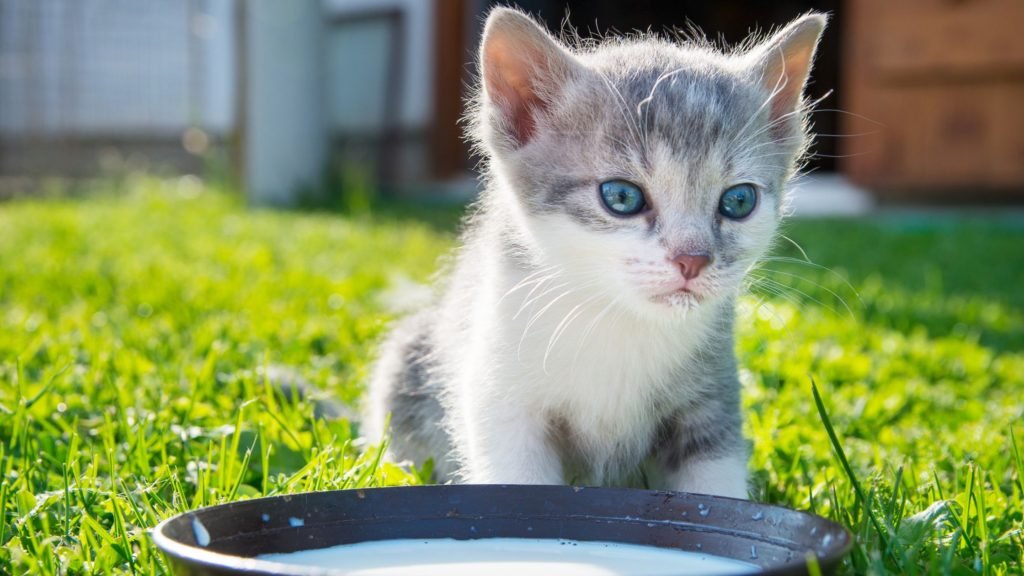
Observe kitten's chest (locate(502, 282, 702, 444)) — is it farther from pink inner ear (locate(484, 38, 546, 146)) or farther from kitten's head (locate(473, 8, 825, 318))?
pink inner ear (locate(484, 38, 546, 146))

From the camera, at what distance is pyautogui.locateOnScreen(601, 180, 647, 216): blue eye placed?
7.04ft

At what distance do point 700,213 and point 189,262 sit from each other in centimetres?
409

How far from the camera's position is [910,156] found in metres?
8.27

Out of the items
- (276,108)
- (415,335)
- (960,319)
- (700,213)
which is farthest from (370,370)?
(276,108)

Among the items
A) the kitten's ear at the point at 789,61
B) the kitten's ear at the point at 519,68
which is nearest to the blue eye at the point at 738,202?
the kitten's ear at the point at 789,61

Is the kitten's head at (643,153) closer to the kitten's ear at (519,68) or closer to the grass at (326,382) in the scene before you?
the kitten's ear at (519,68)

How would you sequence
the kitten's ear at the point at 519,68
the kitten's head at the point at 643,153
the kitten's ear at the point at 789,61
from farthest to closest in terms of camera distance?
the kitten's ear at the point at 789,61
the kitten's ear at the point at 519,68
the kitten's head at the point at 643,153

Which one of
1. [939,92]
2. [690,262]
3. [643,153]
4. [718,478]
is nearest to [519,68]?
[643,153]

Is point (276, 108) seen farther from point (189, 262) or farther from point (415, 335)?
point (415, 335)

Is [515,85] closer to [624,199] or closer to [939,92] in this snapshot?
[624,199]

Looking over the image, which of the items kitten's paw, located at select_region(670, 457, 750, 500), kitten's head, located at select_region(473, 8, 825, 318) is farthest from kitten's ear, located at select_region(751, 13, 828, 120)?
kitten's paw, located at select_region(670, 457, 750, 500)

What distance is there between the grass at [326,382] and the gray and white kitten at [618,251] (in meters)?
0.22

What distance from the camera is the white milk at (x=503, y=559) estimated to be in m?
1.62

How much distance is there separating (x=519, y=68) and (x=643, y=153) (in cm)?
37
